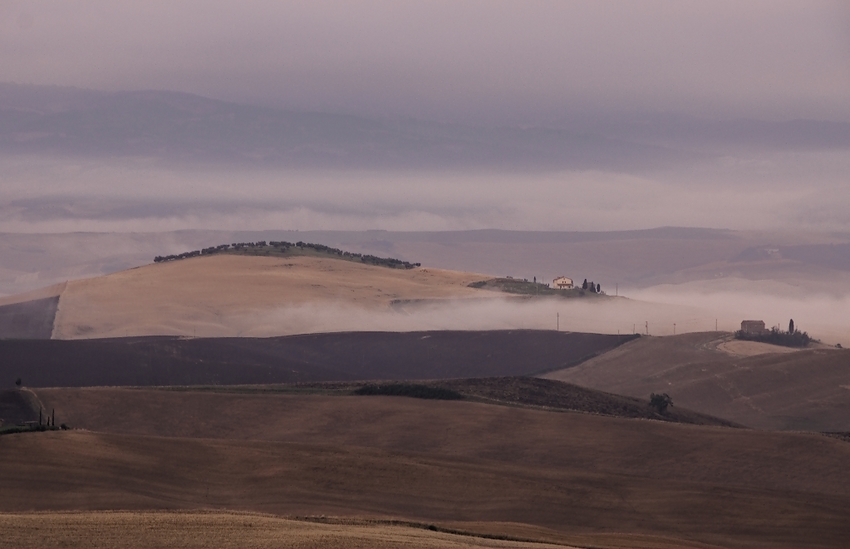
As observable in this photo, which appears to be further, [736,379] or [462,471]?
[736,379]

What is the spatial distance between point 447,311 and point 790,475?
102165 millimetres

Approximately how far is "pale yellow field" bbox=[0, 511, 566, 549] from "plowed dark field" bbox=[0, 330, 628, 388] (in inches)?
2280

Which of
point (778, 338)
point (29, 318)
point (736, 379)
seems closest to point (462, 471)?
point (736, 379)

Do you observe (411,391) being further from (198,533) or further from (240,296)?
(240,296)

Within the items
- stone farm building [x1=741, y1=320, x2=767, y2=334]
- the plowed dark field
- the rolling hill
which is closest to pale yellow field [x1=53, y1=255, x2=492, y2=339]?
the rolling hill

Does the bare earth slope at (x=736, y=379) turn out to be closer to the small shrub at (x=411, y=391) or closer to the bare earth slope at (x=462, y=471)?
the small shrub at (x=411, y=391)

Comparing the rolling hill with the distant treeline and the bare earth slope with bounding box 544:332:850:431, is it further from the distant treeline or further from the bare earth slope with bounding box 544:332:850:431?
the distant treeline

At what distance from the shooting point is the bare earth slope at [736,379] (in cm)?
10381

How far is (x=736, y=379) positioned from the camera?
115438mm

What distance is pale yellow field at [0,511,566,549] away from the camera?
35.4 m

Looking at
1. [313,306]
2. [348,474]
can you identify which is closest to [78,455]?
[348,474]

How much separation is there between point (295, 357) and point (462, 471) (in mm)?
73197

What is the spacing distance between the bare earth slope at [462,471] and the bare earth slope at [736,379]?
3074 centimetres

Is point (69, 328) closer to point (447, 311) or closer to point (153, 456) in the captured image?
point (447, 311)
